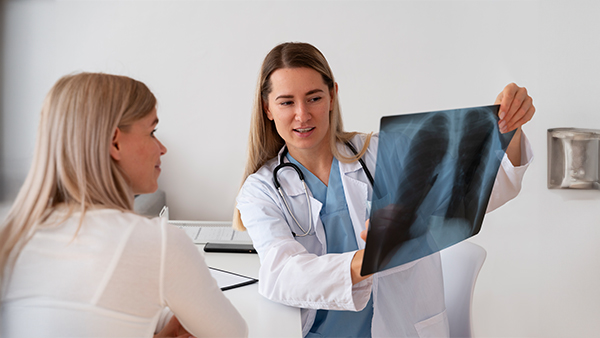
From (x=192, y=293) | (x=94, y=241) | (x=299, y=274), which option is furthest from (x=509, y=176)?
(x=94, y=241)

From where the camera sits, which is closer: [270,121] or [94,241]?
[94,241]

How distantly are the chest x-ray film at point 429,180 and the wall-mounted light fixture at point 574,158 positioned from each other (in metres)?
1.24

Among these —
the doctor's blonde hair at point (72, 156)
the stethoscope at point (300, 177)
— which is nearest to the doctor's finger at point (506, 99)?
the stethoscope at point (300, 177)

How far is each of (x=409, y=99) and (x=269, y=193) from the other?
135 cm

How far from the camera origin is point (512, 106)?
Result: 3.22ft

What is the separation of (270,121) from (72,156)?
73cm

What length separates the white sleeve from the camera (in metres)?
0.66

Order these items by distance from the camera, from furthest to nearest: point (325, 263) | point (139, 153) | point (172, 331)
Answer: point (325, 263) < point (172, 331) < point (139, 153)

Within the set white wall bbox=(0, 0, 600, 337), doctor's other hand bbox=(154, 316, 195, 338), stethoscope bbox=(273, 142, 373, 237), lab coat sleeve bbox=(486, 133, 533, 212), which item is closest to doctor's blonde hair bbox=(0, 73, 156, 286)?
doctor's other hand bbox=(154, 316, 195, 338)

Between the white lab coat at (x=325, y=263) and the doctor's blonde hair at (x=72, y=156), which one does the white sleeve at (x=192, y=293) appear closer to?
the doctor's blonde hair at (x=72, y=156)

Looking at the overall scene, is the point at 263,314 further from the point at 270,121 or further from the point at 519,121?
the point at 519,121

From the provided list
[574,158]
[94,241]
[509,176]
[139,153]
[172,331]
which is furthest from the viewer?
[574,158]

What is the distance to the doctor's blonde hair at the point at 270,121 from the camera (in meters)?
1.24

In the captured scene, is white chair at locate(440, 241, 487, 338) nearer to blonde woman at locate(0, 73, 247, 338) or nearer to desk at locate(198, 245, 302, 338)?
desk at locate(198, 245, 302, 338)
